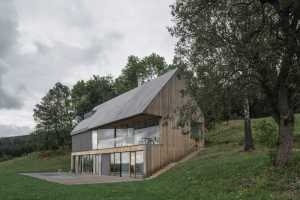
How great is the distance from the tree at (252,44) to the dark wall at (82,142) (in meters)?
24.1

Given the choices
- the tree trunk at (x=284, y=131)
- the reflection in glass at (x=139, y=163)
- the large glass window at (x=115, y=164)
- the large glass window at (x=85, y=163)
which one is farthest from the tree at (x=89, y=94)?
the tree trunk at (x=284, y=131)

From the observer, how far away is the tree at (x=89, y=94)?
191 feet

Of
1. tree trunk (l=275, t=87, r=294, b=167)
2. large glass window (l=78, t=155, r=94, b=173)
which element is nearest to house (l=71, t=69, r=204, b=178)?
large glass window (l=78, t=155, r=94, b=173)

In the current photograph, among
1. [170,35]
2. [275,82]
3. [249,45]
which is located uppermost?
[170,35]

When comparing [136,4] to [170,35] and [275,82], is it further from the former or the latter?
[275,82]

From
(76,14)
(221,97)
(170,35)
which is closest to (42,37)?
(76,14)

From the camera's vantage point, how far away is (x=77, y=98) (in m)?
60.2

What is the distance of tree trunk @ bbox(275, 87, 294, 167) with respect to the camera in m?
12.9

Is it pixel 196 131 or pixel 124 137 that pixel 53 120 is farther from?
pixel 196 131

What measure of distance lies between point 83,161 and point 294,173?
2848 centimetres

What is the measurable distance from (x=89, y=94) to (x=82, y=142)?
70.3 ft

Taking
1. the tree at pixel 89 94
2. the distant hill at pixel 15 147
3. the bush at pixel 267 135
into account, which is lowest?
the distant hill at pixel 15 147

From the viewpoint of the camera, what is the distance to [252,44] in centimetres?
1183

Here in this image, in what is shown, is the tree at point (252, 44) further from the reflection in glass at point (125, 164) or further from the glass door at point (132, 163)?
the reflection in glass at point (125, 164)
